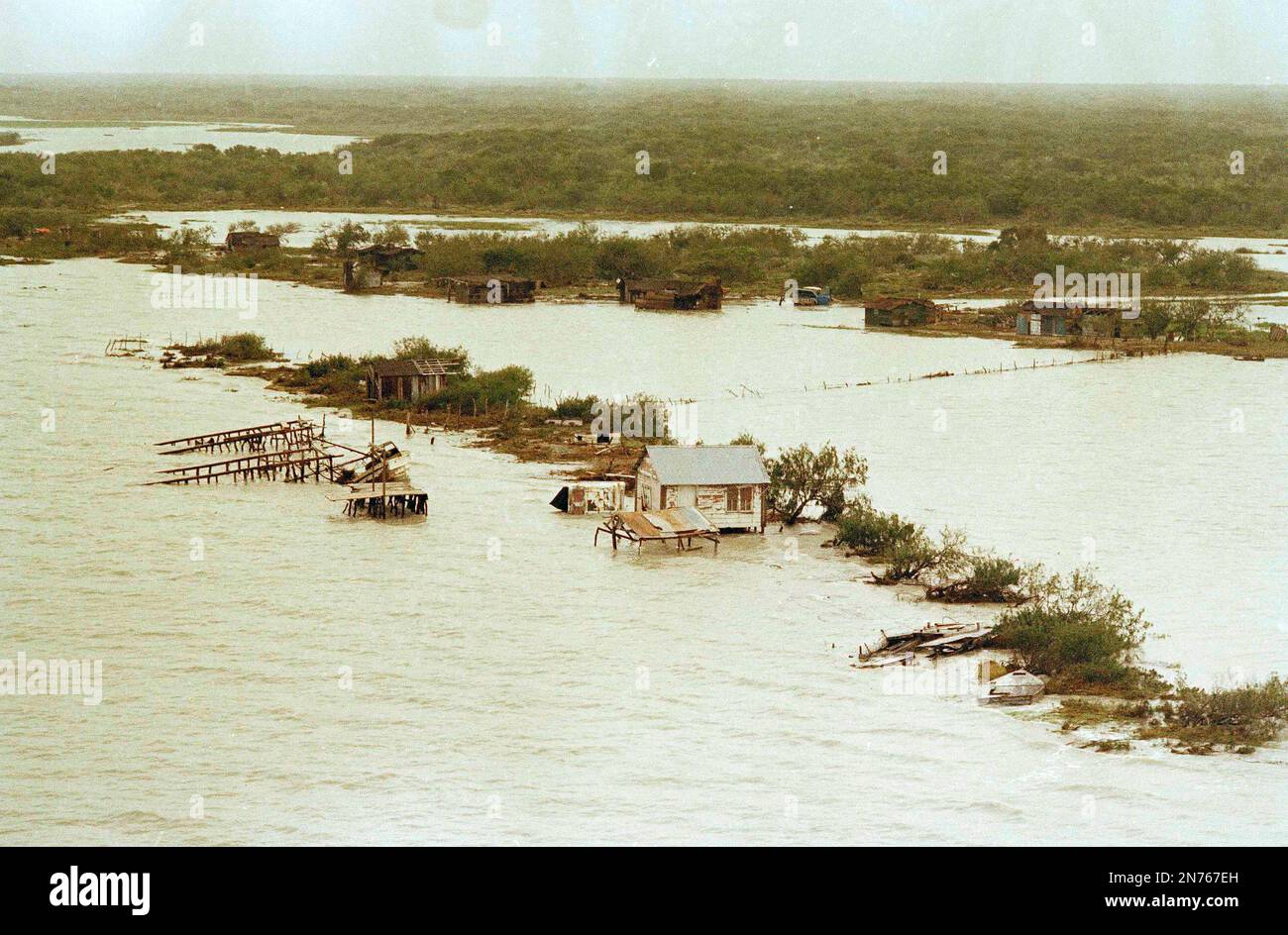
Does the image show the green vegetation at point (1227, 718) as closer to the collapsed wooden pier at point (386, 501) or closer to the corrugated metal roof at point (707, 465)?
the corrugated metal roof at point (707, 465)

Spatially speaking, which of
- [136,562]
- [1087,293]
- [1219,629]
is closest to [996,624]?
[1219,629]

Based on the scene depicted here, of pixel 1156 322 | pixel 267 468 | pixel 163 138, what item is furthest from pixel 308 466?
pixel 163 138

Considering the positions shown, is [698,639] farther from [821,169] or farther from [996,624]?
[821,169]

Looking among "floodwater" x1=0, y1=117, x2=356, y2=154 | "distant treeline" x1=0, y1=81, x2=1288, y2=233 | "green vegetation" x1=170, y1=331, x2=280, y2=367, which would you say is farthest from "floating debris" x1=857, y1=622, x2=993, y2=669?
"floodwater" x1=0, y1=117, x2=356, y2=154

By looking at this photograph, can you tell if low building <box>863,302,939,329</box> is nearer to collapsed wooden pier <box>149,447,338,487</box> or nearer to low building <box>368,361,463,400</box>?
low building <box>368,361,463,400</box>

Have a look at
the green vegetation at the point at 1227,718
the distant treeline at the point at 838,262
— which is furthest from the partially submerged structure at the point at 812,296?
the green vegetation at the point at 1227,718

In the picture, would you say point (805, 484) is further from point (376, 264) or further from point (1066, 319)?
point (376, 264)
